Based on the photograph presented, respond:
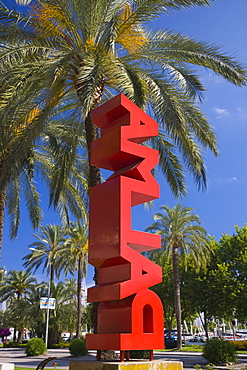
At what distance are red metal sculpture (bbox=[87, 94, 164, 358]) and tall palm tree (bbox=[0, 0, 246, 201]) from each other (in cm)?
308

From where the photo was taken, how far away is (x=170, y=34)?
1283 centimetres

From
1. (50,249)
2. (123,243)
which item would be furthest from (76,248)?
(123,243)

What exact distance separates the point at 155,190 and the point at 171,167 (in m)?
5.86

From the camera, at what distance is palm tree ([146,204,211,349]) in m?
32.6

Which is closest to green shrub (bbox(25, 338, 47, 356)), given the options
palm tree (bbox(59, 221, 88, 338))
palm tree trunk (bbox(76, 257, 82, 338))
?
palm tree trunk (bbox(76, 257, 82, 338))

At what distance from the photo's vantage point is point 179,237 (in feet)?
110

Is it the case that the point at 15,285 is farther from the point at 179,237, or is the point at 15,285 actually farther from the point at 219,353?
the point at 219,353

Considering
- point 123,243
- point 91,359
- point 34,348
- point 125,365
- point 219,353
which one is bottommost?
point 91,359

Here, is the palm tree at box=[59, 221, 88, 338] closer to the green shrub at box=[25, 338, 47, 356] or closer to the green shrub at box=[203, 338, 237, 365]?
the green shrub at box=[25, 338, 47, 356]

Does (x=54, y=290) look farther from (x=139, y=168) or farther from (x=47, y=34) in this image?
(x=139, y=168)

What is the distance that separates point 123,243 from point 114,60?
6884 millimetres

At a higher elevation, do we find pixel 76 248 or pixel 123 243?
pixel 76 248

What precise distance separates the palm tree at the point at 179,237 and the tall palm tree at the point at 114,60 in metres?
20.8

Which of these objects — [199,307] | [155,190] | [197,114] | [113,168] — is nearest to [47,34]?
[197,114]
